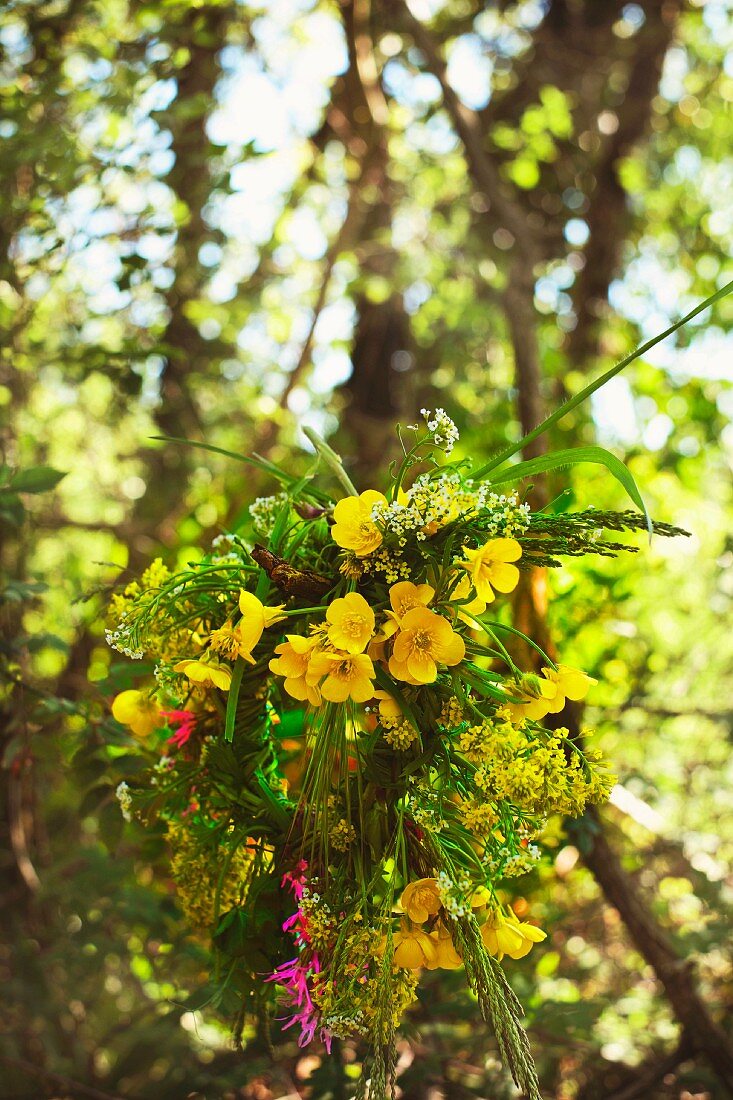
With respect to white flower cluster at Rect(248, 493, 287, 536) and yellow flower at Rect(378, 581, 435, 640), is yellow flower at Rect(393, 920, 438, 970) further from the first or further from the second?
white flower cluster at Rect(248, 493, 287, 536)

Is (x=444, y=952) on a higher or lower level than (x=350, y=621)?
lower

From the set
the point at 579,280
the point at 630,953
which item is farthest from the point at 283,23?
the point at 630,953

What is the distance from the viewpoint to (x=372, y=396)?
80.0 inches

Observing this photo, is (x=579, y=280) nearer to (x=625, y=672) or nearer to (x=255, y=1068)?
(x=625, y=672)

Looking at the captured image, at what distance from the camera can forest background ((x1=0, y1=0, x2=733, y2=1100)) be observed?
1045 millimetres

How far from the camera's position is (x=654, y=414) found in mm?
1542

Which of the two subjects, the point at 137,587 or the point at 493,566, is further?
the point at 137,587

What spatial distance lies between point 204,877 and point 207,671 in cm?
18

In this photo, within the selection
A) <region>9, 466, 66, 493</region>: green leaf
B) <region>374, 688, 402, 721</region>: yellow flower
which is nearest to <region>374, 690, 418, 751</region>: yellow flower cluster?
<region>374, 688, 402, 721</region>: yellow flower

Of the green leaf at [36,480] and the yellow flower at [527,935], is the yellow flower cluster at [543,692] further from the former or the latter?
the green leaf at [36,480]

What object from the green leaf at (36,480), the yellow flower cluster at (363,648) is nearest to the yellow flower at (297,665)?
the yellow flower cluster at (363,648)

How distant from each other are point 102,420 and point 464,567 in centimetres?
146

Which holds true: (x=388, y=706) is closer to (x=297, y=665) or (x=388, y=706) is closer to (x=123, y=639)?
(x=297, y=665)

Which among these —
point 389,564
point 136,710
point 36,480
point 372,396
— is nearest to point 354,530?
point 389,564
